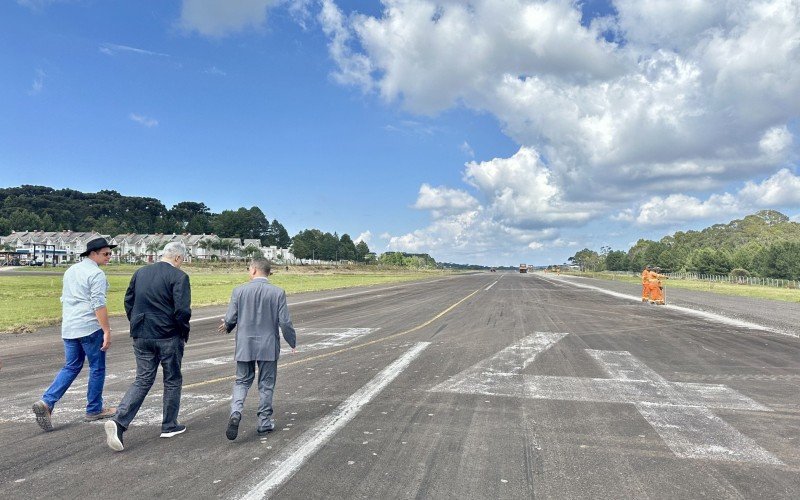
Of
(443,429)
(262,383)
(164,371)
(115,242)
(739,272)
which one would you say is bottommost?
(443,429)

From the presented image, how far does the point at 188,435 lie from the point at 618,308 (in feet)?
64.8

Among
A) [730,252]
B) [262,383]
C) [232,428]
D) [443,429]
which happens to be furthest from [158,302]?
[730,252]

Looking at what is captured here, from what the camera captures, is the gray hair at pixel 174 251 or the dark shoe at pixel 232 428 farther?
the gray hair at pixel 174 251

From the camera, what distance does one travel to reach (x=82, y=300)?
17.7 feet

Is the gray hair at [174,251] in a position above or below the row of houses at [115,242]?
below

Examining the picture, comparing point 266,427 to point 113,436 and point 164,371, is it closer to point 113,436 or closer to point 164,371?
point 164,371

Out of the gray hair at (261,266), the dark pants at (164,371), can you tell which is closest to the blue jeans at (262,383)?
the dark pants at (164,371)

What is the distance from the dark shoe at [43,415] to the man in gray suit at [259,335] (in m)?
1.91

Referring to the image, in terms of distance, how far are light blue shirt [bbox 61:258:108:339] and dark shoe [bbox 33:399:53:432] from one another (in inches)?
28.1

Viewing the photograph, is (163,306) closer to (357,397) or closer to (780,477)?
(357,397)

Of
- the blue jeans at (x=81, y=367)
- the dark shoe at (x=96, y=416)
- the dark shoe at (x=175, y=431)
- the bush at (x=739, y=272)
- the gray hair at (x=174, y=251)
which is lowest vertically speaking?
the dark shoe at (x=96, y=416)

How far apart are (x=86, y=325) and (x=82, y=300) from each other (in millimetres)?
280

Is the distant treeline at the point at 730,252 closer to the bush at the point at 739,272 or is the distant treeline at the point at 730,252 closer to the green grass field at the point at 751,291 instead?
the bush at the point at 739,272

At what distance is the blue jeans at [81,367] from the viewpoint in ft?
17.4
